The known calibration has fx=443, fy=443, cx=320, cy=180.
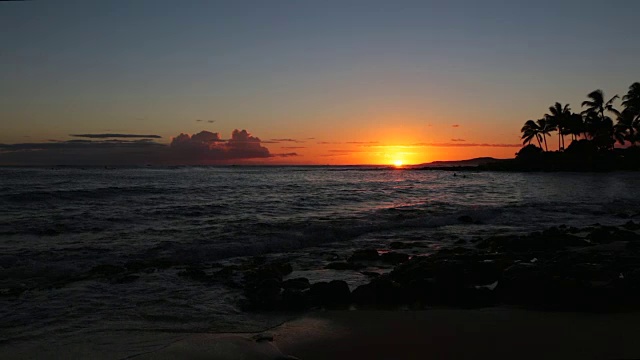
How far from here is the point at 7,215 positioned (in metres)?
18.8

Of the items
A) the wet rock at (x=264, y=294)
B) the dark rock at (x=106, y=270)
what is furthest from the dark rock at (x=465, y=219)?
the dark rock at (x=106, y=270)

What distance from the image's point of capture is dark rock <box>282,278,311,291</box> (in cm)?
845

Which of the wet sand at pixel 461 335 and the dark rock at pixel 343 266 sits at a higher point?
the dark rock at pixel 343 266

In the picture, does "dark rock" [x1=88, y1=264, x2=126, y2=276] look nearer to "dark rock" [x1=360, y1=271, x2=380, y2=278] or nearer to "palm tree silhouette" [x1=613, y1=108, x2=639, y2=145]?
"dark rock" [x1=360, y1=271, x2=380, y2=278]

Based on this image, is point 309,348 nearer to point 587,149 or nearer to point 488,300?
point 488,300

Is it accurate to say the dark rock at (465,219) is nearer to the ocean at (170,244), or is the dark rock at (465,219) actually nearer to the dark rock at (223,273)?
the ocean at (170,244)

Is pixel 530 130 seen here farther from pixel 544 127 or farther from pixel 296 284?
pixel 296 284

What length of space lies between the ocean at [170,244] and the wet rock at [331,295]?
0.82 metres

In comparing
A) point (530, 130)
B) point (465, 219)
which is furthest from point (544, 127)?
point (465, 219)

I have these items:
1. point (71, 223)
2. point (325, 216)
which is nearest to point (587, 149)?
point (325, 216)

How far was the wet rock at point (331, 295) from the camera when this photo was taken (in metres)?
7.62

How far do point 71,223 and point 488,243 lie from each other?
14836 mm

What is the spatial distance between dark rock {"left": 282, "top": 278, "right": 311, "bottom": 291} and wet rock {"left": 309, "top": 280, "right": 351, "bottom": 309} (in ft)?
1.90

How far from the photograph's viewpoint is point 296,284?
8.55 meters
